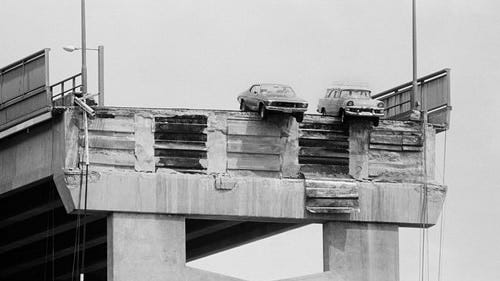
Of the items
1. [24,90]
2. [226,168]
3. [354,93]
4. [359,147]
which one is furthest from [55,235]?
[354,93]

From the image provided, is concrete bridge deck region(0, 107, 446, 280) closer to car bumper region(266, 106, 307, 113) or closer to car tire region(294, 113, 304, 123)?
car tire region(294, 113, 304, 123)

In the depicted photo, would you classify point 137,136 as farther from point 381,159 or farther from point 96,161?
point 381,159

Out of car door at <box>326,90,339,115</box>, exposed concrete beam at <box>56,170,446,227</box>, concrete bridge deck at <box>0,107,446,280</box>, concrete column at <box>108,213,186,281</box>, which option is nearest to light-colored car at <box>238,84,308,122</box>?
concrete bridge deck at <box>0,107,446,280</box>

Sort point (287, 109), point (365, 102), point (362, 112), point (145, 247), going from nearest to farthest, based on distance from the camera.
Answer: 1. point (145, 247)
2. point (287, 109)
3. point (362, 112)
4. point (365, 102)

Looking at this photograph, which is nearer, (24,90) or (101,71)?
(101,71)

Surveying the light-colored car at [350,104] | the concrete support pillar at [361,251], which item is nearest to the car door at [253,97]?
the light-colored car at [350,104]

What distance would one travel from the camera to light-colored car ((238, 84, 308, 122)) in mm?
90438

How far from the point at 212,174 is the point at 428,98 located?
9.53m

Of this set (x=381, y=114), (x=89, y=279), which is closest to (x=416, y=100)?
(x=381, y=114)

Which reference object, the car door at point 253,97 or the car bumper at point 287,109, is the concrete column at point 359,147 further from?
the car door at point 253,97

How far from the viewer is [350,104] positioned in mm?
91438

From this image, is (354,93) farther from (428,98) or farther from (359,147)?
(428,98)

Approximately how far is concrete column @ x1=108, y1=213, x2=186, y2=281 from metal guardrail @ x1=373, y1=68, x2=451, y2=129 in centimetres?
1063

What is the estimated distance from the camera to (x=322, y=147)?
9150cm
